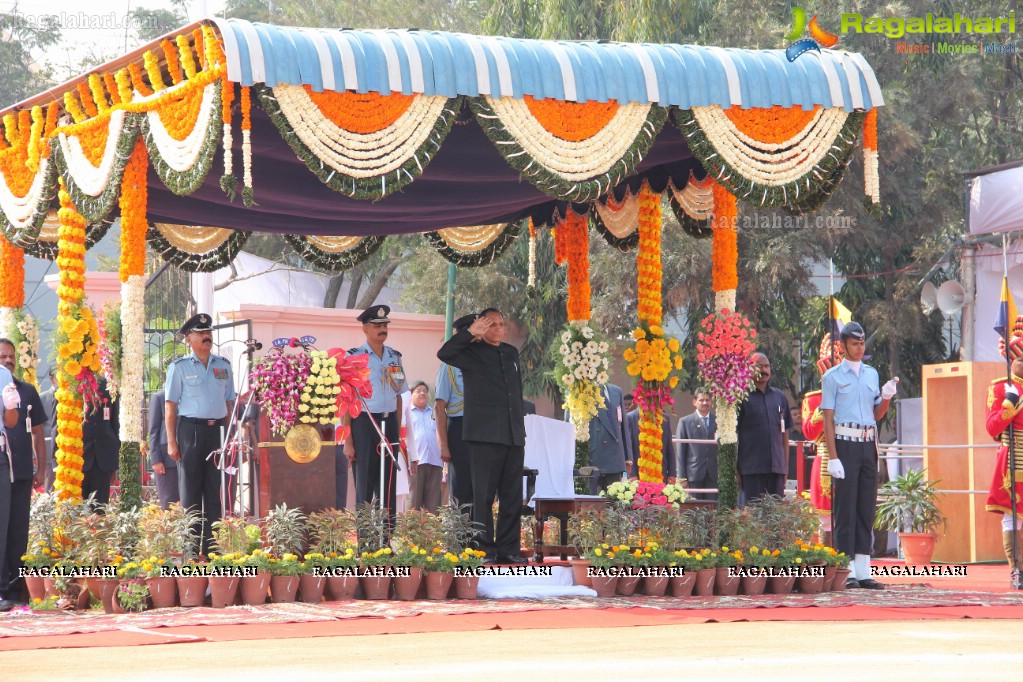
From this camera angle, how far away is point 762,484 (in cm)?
1139

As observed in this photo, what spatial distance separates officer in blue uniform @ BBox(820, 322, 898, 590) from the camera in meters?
10.2

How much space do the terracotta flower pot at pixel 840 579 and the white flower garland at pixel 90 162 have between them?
18.6 feet

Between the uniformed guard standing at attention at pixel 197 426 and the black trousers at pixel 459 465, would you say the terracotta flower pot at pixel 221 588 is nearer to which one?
the uniformed guard standing at attention at pixel 197 426

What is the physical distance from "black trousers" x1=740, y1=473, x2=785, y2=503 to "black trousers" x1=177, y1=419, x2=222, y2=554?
4026mm

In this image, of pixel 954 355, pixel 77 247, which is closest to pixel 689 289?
pixel 954 355

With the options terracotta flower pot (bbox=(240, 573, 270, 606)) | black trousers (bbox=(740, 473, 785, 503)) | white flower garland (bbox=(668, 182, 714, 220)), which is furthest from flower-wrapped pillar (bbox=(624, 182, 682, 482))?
terracotta flower pot (bbox=(240, 573, 270, 606))

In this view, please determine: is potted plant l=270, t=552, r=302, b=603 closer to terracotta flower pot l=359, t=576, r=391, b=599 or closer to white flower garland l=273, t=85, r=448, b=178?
terracotta flower pot l=359, t=576, r=391, b=599

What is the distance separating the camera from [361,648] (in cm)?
702

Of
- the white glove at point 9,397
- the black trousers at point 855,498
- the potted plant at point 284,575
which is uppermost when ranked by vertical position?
the white glove at point 9,397

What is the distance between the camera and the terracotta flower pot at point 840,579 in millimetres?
10289

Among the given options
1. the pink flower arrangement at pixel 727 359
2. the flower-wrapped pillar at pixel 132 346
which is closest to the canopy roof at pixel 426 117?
the flower-wrapped pillar at pixel 132 346

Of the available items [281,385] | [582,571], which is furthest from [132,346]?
[582,571]

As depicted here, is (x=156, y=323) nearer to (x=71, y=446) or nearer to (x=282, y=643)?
(x=71, y=446)

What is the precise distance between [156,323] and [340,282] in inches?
384
